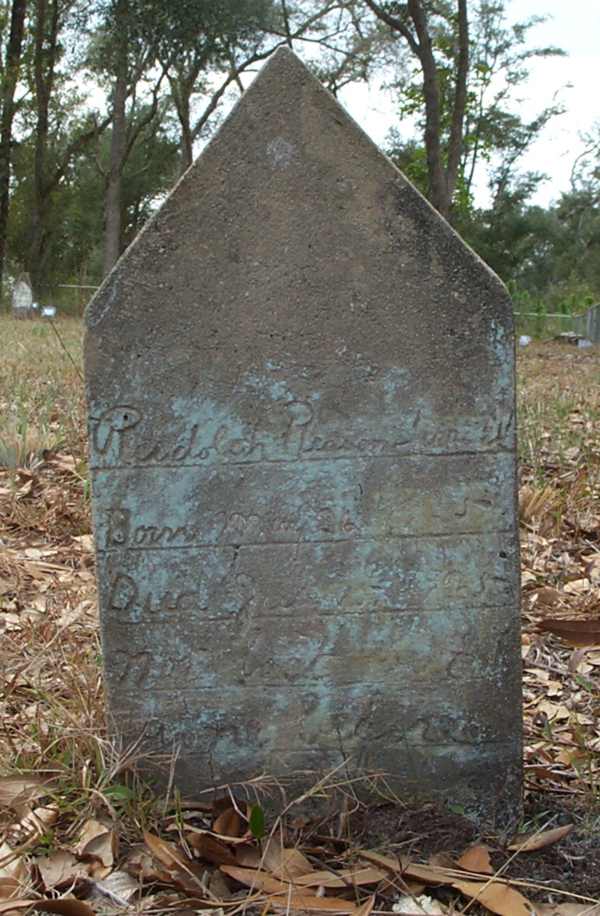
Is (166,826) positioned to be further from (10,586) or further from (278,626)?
(10,586)

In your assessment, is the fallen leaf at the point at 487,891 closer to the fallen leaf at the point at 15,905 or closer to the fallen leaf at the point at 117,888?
the fallen leaf at the point at 117,888

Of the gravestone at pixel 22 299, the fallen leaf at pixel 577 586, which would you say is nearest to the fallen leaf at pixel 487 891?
the fallen leaf at pixel 577 586

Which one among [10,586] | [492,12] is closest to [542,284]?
[492,12]

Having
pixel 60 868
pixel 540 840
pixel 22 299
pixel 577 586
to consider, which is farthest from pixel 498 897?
pixel 22 299

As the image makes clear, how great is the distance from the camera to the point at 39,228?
2622cm

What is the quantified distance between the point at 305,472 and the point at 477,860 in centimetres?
81

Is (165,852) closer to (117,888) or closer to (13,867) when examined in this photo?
(117,888)

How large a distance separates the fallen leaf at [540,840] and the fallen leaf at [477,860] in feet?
0.26

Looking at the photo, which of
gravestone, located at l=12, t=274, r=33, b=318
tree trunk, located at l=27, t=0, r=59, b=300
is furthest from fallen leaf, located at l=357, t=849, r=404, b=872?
tree trunk, located at l=27, t=0, r=59, b=300

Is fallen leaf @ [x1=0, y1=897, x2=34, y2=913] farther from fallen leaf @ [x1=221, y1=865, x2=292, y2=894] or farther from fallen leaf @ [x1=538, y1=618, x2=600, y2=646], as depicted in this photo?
fallen leaf @ [x1=538, y1=618, x2=600, y2=646]

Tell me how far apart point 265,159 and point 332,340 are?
37cm

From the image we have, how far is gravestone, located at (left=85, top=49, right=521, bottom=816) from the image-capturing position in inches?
81.4

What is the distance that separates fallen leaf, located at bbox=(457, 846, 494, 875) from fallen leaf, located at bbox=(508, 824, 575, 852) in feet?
0.26

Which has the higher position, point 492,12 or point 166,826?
point 492,12
